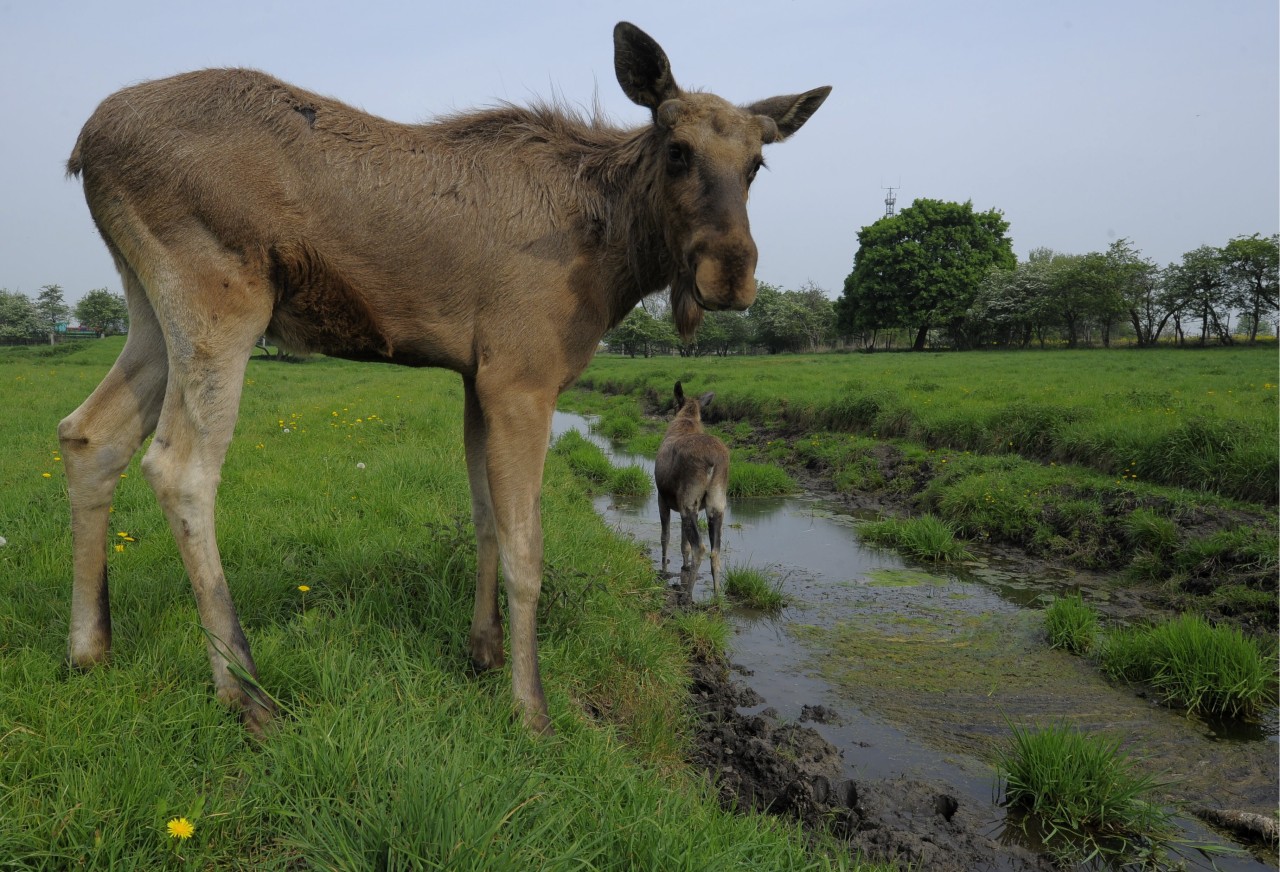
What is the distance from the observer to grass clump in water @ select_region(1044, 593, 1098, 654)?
6211mm

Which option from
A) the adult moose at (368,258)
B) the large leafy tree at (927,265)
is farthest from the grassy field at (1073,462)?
the large leafy tree at (927,265)

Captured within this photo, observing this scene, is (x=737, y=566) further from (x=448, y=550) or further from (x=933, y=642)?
(x=448, y=550)

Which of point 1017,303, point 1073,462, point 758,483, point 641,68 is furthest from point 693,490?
point 1017,303

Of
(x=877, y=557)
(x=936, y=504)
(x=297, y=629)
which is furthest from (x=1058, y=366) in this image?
(x=297, y=629)

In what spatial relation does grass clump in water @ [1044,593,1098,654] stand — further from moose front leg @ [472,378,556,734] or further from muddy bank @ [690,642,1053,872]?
moose front leg @ [472,378,556,734]

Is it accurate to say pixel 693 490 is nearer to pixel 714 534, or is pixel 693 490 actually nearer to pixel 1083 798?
pixel 714 534

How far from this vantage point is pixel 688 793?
10.4 ft

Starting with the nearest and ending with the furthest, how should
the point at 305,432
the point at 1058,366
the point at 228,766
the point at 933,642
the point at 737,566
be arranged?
the point at 228,766 → the point at 933,642 → the point at 737,566 → the point at 305,432 → the point at 1058,366

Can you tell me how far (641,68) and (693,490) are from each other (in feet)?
17.2

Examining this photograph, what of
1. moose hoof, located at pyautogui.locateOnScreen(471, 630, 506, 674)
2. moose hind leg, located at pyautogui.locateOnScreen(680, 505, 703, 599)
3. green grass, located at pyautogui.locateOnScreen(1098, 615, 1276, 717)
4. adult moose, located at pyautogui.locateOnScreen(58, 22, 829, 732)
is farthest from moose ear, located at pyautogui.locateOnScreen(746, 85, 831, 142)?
moose hind leg, located at pyautogui.locateOnScreen(680, 505, 703, 599)

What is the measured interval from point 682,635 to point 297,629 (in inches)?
130

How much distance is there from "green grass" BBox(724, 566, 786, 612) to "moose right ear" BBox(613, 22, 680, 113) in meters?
5.13

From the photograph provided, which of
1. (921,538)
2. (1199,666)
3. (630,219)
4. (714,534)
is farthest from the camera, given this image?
(921,538)

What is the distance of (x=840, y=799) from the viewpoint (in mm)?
3900
